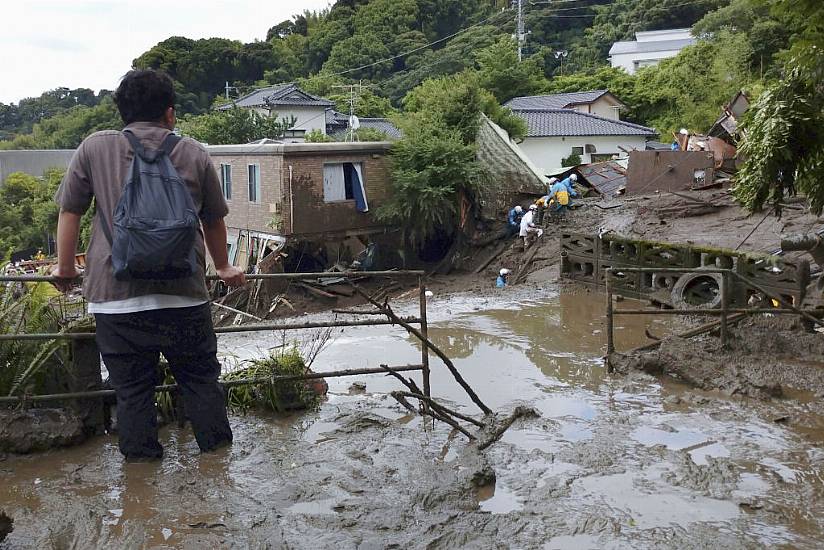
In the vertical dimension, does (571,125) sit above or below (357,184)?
above

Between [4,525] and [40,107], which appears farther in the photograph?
[40,107]

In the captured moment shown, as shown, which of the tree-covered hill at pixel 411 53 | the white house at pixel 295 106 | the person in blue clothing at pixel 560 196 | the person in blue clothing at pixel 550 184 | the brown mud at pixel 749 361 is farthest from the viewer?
the tree-covered hill at pixel 411 53

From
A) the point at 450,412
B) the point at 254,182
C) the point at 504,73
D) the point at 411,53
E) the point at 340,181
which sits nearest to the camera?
the point at 450,412

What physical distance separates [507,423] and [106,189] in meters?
2.53

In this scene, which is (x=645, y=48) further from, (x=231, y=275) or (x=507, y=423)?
(x=231, y=275)

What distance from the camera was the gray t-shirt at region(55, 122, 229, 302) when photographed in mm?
3611

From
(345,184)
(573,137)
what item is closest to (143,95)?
(345,184)

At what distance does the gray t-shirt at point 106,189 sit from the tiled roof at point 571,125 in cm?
3070

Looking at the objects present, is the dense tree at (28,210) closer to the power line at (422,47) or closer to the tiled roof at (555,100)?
Answer: the power line at (422,47)

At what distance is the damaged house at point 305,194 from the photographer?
72.7 ft

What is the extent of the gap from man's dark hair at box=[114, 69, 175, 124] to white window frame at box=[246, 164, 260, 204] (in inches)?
765

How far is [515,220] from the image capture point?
2214cm

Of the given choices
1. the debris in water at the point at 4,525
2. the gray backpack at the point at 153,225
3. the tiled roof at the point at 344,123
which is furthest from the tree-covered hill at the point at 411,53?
the debris in water at the point at 4,525

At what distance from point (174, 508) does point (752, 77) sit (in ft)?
106
